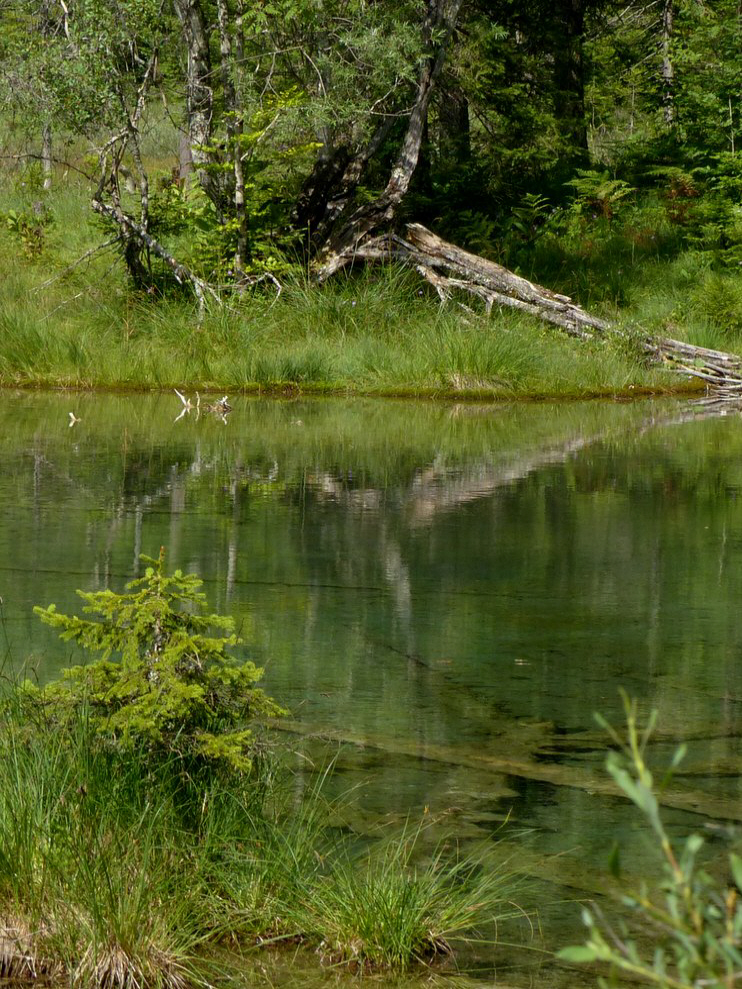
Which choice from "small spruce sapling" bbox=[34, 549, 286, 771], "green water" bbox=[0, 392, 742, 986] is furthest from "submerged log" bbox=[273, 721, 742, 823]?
"small spruce sapling" bbox=[34, 549, 286, 771]

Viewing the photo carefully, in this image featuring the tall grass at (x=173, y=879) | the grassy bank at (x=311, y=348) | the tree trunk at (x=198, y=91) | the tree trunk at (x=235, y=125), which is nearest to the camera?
the tall grass at (x=173, y=879)

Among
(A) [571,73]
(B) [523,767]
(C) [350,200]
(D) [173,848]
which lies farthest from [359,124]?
(D) [173,848]

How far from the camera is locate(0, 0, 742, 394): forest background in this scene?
691 inches

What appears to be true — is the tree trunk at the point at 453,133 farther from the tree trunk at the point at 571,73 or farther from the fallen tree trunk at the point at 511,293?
the fallen tree trunk at the point at 511,293

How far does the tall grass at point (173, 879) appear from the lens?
3.03m

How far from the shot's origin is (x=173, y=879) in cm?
320

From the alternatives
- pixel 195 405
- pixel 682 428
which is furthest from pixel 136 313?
pixel 682 428

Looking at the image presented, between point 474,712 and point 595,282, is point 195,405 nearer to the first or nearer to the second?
point 595,282

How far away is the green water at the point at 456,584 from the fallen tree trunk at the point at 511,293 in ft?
14.9

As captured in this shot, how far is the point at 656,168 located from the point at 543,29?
3.27 metres

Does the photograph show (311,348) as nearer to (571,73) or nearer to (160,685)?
(571,73)

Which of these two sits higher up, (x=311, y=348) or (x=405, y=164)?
(x=405, y=164)

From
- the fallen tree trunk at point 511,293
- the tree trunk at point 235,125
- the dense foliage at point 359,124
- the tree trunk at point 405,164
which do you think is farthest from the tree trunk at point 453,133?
the tree trunk at point 235,125

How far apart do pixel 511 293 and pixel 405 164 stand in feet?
8.78
